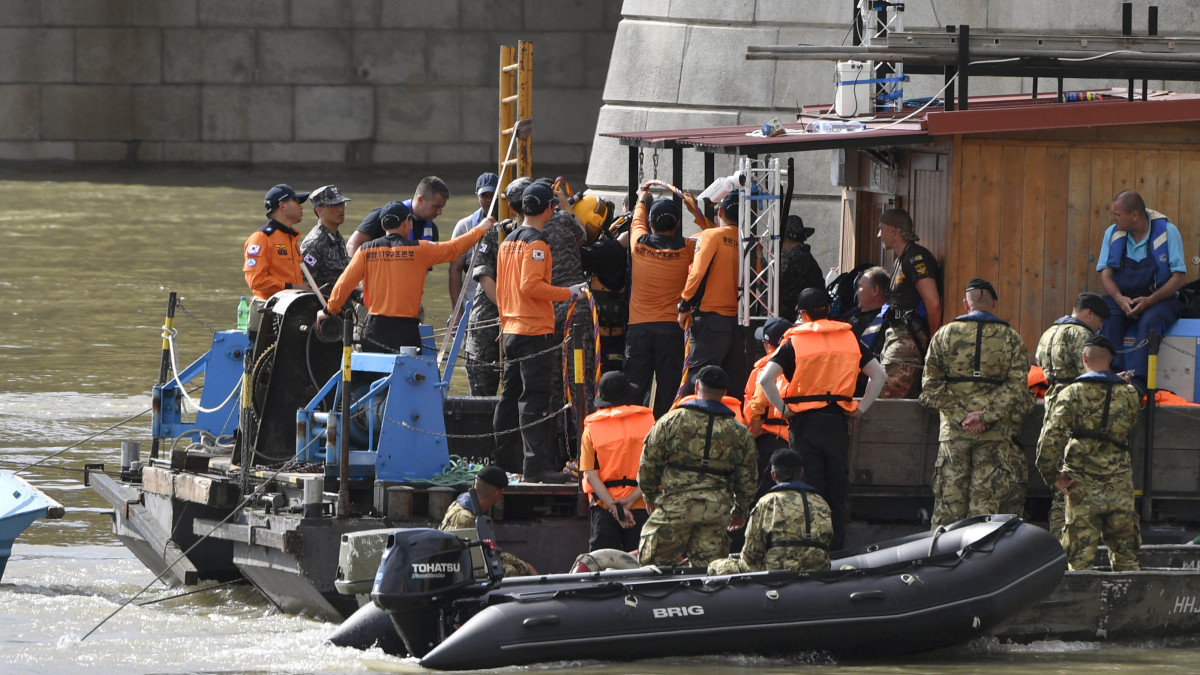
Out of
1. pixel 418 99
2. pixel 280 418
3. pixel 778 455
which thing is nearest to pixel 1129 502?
pixel 778 455

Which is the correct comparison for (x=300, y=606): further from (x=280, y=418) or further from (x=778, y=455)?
(x=778, y=455)

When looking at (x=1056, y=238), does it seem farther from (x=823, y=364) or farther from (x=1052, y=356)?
(x=823, y=364)

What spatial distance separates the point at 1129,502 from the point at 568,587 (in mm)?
3224

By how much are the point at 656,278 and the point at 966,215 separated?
6.55ft

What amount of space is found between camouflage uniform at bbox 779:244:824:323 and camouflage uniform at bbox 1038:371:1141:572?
97.1 inches

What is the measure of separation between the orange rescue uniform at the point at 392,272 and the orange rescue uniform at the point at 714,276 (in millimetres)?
1588

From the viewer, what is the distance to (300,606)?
38.5 ft

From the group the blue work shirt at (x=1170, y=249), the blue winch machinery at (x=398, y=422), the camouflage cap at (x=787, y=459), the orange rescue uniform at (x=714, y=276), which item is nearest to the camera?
the camouflage cap at (x=787, y=459)

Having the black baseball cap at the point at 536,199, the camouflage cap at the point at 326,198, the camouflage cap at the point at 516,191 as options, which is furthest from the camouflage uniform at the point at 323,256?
the black baseball cap at the point at 536,199

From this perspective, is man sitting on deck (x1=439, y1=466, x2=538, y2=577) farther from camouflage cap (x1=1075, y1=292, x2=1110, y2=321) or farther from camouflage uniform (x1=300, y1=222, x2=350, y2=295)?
camouflage cap (x1=1075, y1=292, x2=1110, y2=321)

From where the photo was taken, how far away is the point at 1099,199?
12.5m

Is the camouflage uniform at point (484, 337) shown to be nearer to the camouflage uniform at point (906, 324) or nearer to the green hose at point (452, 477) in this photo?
the green hose at point (452, 477)

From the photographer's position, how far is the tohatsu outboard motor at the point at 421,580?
998cm

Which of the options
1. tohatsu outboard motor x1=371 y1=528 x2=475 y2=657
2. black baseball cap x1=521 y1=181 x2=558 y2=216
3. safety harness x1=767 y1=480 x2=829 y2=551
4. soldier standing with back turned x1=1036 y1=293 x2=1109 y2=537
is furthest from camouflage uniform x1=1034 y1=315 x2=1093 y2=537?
tohatsu outboard motor x1=371 y1=528 x2=475 y2=657
